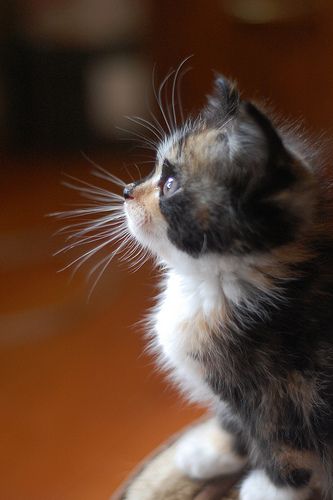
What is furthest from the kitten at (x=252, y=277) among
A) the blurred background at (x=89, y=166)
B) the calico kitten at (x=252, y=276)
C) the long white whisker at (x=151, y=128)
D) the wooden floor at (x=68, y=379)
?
the wooden floor at (x=68, y=379)

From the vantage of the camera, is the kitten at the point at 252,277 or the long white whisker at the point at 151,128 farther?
the long white whisker at the point at 151,128

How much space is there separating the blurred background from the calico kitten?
408mm

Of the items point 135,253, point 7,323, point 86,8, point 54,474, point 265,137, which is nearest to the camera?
point 265,137

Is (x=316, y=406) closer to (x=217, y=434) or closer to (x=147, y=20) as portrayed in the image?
(x=217, y=434)

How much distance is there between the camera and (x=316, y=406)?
2.42 feet

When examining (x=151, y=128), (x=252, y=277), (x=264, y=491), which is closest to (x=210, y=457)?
(x=264, y=491)

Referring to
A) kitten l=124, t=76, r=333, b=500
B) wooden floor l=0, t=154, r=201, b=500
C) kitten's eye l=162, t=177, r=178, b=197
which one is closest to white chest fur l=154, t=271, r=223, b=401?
kitten l=124, t=76, r=333, b=500

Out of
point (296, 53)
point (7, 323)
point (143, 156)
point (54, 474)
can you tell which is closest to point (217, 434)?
point (54, 474)

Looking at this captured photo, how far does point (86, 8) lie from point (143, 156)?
0.49 meters

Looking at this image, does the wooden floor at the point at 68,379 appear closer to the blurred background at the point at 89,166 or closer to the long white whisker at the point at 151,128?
the blurred background at the point at 89,166

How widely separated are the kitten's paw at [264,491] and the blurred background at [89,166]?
1.65 feet

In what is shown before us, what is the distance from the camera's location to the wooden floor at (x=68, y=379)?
1.33 meters

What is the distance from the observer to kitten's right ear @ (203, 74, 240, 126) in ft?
2.48

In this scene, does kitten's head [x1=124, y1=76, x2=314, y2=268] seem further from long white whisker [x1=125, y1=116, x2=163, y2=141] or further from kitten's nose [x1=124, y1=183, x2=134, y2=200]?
long white whisker [x1=125, y1=116, x2=163, y2=141]
